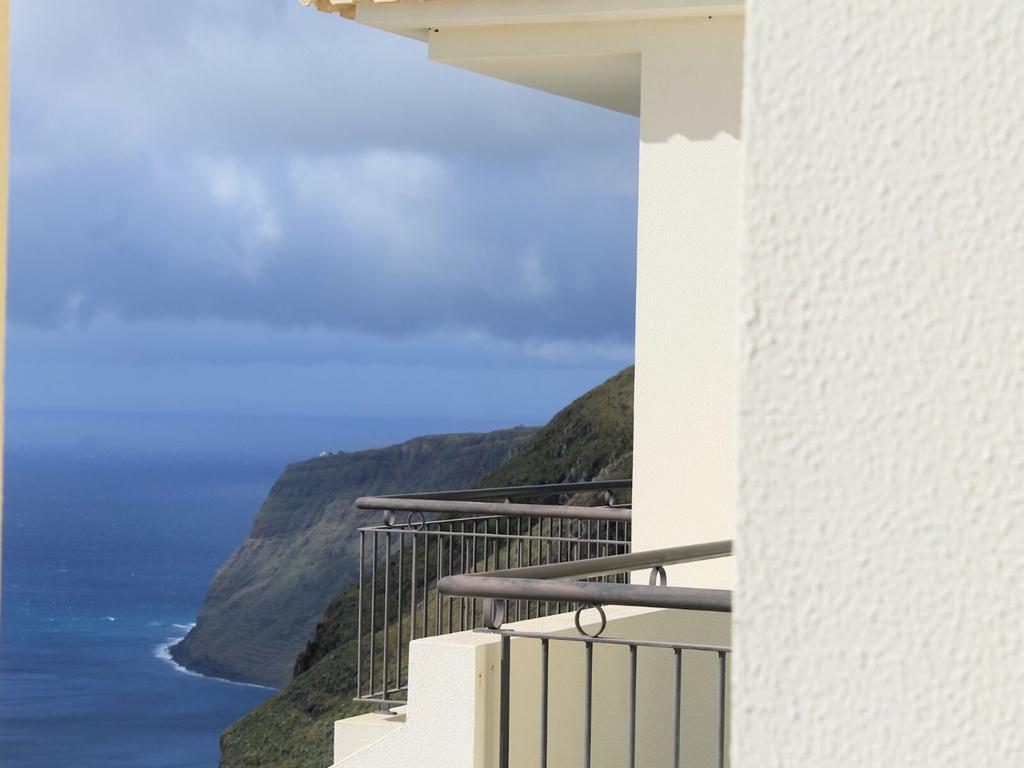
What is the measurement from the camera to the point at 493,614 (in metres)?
4.21

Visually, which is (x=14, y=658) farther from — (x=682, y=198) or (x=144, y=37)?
(x=682, y=198)

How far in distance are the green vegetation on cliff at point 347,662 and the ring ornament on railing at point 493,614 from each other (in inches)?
804

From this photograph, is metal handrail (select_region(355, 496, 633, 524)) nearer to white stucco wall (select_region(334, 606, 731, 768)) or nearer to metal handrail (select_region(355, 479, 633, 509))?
metal handrail (select_region(355, 479, 633, 509))

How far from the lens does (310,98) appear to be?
56906 mm

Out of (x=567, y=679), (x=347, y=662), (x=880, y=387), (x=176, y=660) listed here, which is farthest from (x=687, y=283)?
(x=176, y=660)

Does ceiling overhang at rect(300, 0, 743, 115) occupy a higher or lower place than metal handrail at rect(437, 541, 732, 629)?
higher

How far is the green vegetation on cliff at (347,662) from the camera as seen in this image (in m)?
25.8

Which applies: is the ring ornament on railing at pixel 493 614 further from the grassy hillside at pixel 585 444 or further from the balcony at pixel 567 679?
the grassy hillside at pixel 585 444

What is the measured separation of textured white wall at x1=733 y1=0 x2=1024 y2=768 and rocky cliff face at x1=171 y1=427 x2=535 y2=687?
38.4 metres

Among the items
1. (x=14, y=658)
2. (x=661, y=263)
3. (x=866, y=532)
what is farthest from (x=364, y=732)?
(x=14, y=658)

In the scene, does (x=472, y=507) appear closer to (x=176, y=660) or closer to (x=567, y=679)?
(x=567, y=679)

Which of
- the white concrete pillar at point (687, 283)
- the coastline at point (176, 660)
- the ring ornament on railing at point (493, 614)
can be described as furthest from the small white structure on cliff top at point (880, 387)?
the coastline at point (176, 660)

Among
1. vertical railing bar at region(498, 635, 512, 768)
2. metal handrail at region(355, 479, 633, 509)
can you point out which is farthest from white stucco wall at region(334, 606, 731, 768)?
metal handrail at region(355, 479, 633, 509)

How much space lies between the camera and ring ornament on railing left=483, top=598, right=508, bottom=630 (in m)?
4.19
